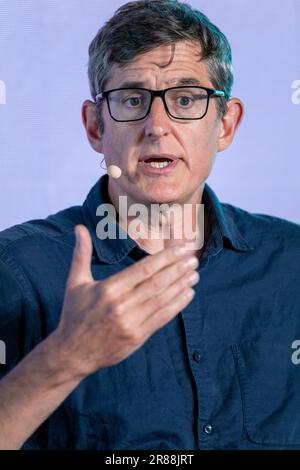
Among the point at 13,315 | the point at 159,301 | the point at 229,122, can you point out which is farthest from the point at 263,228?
the point at 159,301

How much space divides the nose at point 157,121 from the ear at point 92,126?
0.21 metres

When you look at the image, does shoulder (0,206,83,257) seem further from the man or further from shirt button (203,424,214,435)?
shirt button (203,424,214,435)

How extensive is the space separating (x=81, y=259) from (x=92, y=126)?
2.44ft

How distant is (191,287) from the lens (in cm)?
161

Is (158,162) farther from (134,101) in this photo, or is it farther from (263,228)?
(263,228)

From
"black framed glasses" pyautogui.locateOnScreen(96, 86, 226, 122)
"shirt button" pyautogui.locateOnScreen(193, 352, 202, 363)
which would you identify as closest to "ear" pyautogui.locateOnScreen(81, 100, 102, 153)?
"black framed glasses" pyautogui.locateOnScreen(96, 86, 226, 122)

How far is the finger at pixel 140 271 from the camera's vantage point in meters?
1.16

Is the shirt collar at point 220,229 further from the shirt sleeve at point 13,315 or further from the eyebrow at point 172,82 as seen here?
the shirt sleeve at point 13,315

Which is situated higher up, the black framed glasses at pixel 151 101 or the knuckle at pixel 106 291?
the black framed glasses at pixel 151 101

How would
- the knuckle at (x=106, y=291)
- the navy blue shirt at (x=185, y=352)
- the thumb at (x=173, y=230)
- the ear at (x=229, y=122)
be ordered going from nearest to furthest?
the knuckle at (x=106, y=291), the navy blue shirt at (x=185, y=352), the thumb at (x=173, y=230), the ear at (x=229, y=122)

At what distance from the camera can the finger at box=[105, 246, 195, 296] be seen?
1156 millimetres

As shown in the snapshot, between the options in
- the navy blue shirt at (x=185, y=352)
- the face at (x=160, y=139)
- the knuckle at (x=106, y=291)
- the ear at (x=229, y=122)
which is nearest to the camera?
the knuckle at (x=106, y=291)

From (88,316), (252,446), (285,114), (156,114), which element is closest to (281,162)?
(285,114)

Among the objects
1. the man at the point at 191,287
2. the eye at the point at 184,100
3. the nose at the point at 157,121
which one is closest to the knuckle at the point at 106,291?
the man at the point at 191,287
